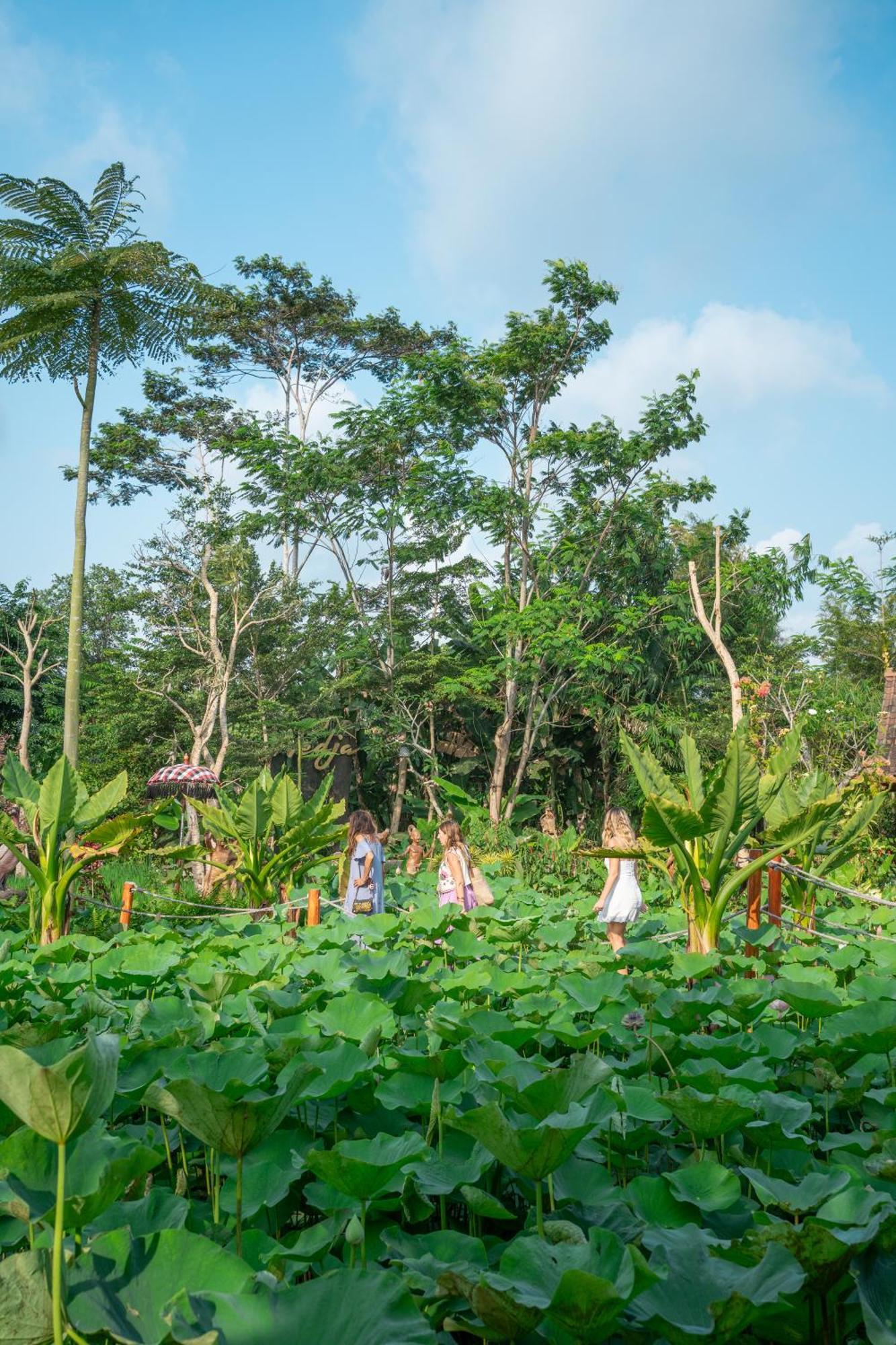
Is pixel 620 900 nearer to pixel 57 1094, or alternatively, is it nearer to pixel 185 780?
pixel 57 1094

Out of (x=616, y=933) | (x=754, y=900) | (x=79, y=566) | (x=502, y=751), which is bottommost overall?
(x=616, y=933)

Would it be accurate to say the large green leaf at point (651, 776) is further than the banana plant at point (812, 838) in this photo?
No

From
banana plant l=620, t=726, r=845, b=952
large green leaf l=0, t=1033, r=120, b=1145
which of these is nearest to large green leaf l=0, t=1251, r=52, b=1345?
large green leaf l=0, t=1033, r=120, b=1145

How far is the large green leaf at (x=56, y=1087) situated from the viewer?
119 centimetres

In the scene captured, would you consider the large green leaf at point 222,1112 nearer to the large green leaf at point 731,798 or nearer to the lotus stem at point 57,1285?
the lotus stem at point 57,1285

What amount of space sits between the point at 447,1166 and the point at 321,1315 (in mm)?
707

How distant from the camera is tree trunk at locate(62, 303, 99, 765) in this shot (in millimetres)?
12586

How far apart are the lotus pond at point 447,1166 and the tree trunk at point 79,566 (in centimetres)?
989

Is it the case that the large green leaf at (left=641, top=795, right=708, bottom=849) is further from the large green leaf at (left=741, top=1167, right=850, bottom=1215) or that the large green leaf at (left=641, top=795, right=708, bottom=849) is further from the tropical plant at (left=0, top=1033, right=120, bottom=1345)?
the tropical plant at (left=0, top=1033, right=120, bottom=1345)

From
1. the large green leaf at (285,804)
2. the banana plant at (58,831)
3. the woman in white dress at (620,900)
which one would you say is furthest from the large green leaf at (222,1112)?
the large green leaf at (285,804)

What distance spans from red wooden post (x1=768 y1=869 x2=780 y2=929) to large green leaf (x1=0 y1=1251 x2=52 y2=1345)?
5.48 m

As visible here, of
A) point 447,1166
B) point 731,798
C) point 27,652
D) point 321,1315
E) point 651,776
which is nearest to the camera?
point 321,1315

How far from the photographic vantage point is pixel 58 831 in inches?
285

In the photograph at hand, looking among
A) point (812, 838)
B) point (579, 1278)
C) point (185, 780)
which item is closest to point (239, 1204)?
point (579, 1278)
